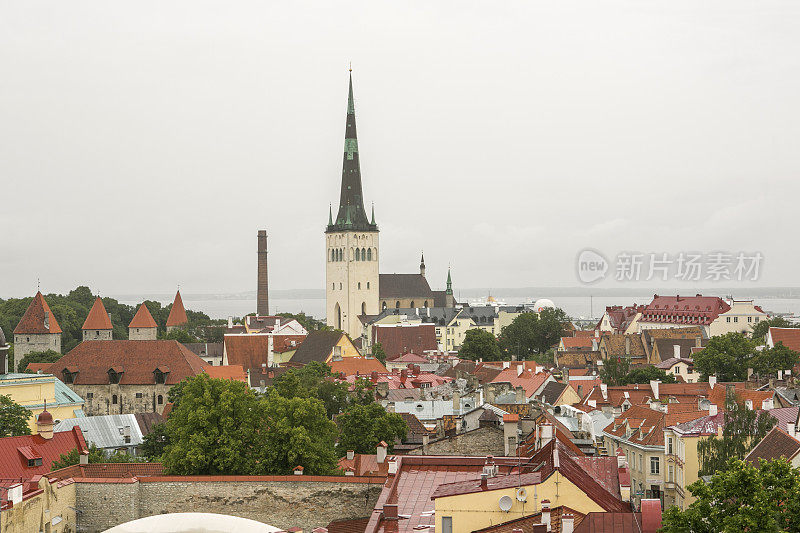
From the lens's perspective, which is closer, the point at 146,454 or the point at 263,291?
the point at 146,454

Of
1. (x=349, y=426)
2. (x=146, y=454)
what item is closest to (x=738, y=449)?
(x=349, y=426)

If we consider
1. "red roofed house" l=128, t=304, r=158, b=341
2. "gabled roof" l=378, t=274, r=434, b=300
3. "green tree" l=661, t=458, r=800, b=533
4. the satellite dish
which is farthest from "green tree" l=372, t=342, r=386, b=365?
"green tree" l=661, t=458, r=800, b=533

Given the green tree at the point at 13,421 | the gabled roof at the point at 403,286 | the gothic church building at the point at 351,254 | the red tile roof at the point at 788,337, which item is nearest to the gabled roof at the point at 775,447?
the green tree at the point at 13,421

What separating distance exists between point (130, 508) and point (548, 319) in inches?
3611

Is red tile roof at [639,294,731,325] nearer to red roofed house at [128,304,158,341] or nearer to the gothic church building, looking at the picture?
the gothic church building

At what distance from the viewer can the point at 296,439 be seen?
3547 centimetres

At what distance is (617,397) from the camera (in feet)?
186

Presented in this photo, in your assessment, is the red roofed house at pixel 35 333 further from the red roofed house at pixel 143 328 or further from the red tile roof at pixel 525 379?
the red tile roof at pixel 525 379

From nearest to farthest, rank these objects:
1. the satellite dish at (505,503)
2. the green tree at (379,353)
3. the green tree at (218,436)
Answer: the satellite dish at (505,503)
the green tree at (218,436)
the green tree at (379,353)

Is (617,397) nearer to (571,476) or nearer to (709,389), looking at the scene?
(709,389)

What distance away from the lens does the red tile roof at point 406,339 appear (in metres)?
120

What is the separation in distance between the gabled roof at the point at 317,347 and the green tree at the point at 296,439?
5675 cm

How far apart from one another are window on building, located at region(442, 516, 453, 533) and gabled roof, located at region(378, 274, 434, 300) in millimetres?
145593

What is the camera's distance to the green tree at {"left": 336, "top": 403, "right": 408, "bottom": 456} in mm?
41531
